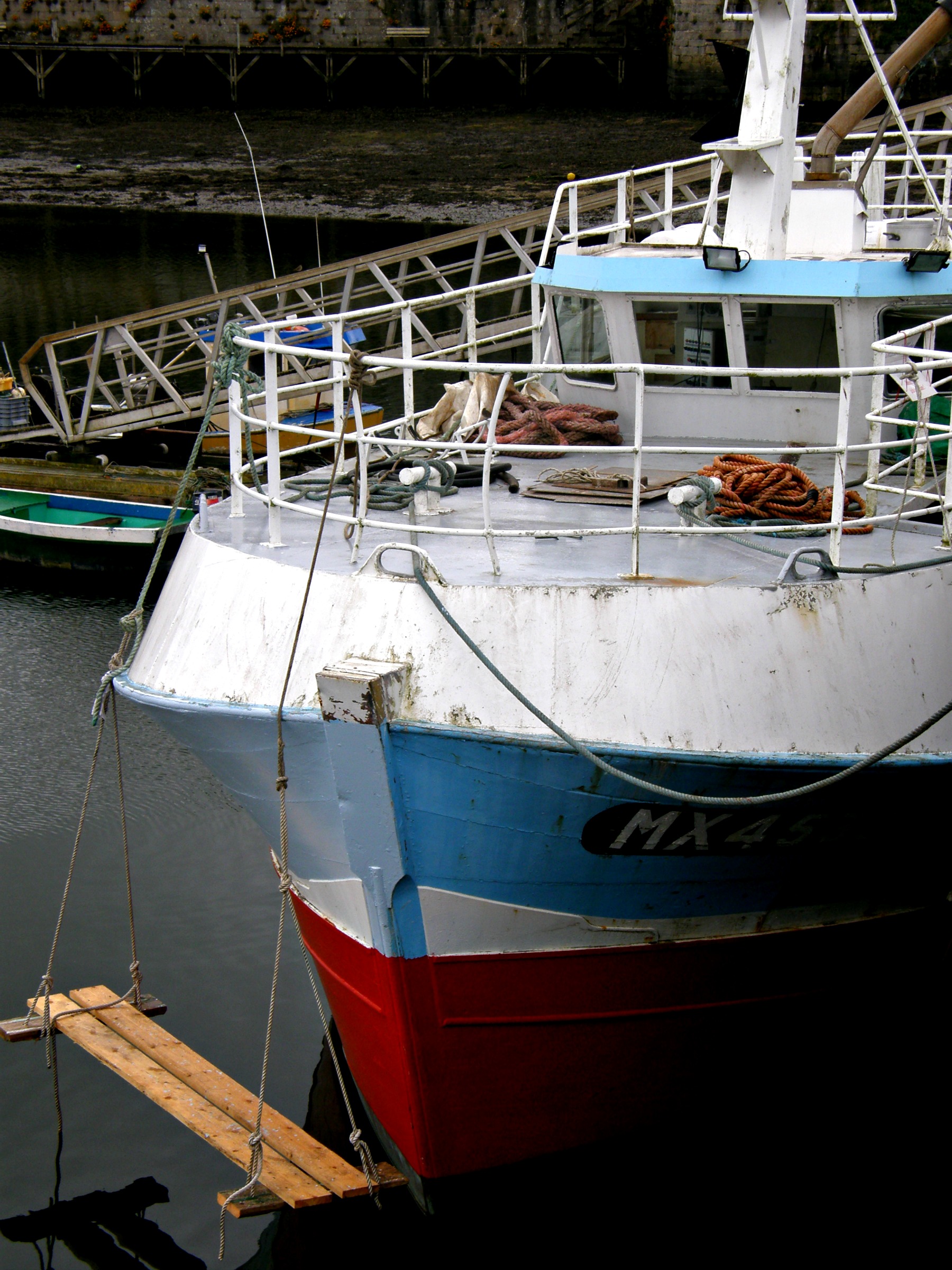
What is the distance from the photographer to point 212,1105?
7.16 m

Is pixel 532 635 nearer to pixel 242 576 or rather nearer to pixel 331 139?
pixel 242 576

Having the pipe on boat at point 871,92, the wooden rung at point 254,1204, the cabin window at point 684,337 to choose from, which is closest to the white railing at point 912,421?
the cabin window at point 684,337

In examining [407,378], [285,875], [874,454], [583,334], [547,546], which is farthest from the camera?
[583,334]

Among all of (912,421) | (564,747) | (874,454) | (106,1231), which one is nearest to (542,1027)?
(564,747)

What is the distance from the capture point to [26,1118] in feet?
25.9

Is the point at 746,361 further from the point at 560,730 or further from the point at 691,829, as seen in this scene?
the point at 560,730

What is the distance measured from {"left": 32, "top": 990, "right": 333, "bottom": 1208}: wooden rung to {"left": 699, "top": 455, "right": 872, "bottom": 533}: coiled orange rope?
→ 4113 millimetres

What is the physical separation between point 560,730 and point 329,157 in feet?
129

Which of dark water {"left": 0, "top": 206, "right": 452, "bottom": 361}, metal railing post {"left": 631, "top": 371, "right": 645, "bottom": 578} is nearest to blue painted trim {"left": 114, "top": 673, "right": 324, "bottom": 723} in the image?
metal railing post {"left": 631, "top": 371, "right": 645, "bottom": 578}

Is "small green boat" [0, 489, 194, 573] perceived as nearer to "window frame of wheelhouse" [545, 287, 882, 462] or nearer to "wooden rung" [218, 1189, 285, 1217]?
"window frame of wheelhouse" [545, 287, 882, 462]

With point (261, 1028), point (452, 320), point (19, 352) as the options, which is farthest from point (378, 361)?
point (452, 320)

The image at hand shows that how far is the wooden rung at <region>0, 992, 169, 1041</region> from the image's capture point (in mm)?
7988

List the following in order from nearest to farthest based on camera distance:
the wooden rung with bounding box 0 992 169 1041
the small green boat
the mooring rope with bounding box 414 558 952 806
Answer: the mooring rope with bounding box 414 558 952 806 → the wooden rung with bounding box 0 992 169 1041 → the small green boat

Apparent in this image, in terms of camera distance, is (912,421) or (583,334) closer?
(912,421)
